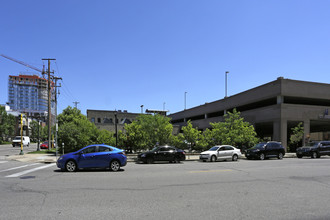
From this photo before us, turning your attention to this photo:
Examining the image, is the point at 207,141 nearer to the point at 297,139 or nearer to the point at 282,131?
the point at 282,131

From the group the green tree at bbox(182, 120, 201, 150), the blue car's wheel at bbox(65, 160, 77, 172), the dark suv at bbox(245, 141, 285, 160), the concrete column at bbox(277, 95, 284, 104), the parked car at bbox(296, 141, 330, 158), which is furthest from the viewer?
the concrete column at bbox(277, 95, 284, 104)

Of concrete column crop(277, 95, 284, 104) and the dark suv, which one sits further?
concrete column crop(277, 95, 284, 104)

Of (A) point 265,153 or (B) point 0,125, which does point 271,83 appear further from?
(B) point 0,125

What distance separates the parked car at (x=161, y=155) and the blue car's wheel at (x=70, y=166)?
6707mm

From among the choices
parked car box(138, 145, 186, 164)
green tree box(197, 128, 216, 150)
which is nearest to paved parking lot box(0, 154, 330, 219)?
parked car box(138, 145, 186, 164)

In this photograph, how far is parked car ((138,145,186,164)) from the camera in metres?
19.0

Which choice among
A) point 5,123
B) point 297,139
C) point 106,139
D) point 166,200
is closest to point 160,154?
point 106,139

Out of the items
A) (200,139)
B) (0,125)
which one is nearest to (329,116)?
(200,139)

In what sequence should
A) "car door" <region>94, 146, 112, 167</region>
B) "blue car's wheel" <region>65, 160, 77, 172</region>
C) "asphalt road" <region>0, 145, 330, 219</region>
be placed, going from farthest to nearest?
"car door" <region>94, 146, 112, 167</region> < "blue car's wheel" <region>65, 160, 77, 172</region> < "asphalt road" <region>0, 145, 330, 219</region>

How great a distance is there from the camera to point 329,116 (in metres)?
33.8

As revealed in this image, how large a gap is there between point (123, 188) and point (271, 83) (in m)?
31.2

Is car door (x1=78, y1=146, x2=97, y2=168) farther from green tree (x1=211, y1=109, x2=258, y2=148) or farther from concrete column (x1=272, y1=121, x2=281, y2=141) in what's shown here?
concrete column (x1=272, y1=121, x2=281, y2=141)

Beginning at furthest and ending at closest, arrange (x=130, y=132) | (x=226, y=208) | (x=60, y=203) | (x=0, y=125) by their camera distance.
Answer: (x=0, y=125) → (x=130, y=132) → (x=60, y=203) → (x=226, y=208)

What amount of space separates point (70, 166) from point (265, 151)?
58.6 ft
